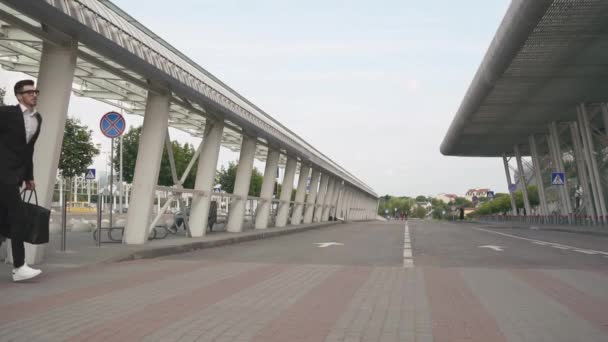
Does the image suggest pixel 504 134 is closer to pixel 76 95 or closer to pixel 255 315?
pixel 76 95

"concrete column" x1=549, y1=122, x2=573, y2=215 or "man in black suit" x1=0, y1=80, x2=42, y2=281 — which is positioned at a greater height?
"concrete column" x1=549, y1=122, x2=573, y2=215

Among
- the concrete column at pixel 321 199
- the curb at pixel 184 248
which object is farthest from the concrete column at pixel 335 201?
the curb at pixel 184 248

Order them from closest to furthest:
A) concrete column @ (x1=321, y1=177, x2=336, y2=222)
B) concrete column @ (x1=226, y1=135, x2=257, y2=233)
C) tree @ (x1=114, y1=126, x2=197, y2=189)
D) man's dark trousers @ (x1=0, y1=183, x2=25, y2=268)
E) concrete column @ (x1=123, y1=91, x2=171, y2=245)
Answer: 1. man's dark trousers @ (x1=0, y1=183, x2=25, y2=268)
2. concrete column @ (x1=123, y1=91, x2=171, y2=245)
3. concrete column @ (x1=226, y1=135, x2=257, y2=233)
4. tree @ (x1=114, y1=126, x2=197, y2=189)
5. concrete column @ (x1=321, y1=177, x2=336, y2=222)

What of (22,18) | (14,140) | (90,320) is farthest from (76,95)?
(90,320)

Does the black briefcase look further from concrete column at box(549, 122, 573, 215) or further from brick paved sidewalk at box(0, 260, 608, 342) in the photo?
concrete column at box(549, 122, 573, 215)

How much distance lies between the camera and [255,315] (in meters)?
6.14

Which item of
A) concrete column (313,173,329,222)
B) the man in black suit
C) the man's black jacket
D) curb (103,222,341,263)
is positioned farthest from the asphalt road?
concrete column (313,173,329,222)

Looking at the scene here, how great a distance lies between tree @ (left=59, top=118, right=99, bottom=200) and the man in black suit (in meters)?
31.8

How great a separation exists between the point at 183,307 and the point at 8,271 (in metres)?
4.58

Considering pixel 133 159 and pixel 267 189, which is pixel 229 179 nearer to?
pixel 133 159

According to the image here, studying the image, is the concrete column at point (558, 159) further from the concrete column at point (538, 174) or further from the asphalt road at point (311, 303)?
the asphalt road at point (311, 303)

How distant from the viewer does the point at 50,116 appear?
11.1 meters

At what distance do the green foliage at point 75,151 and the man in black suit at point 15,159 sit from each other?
31876mm

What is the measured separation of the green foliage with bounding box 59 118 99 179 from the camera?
1512 inches
